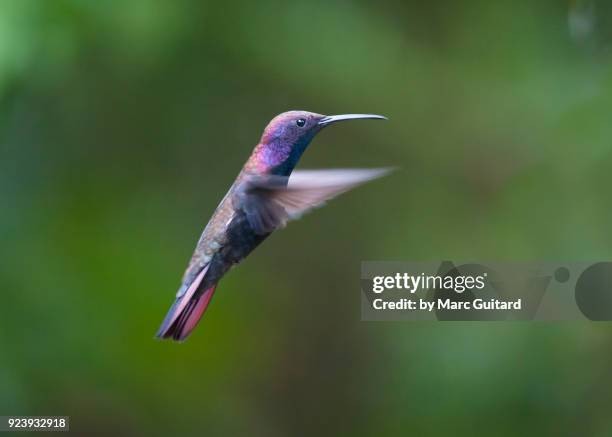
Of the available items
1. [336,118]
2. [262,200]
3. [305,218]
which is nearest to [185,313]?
[262,200]

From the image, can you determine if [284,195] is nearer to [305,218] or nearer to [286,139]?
[286,139]

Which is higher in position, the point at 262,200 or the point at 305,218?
the point at 262,200

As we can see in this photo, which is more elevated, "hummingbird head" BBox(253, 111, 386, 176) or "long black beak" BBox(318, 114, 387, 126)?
"long black beak" BBox(318, 114, 387, 126)

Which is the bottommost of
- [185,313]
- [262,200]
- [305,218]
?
[305,218]

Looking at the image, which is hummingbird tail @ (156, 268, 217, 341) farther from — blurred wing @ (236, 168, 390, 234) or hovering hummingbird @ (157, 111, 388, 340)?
blurred wing @ (236, 168, 390, 234)

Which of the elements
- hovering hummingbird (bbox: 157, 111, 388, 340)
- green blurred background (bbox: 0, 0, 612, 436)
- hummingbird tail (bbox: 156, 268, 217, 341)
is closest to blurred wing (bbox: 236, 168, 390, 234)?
hovering hummingbird (bbox: 157, 111, 388, 340)

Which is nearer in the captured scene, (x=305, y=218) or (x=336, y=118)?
(x=336, y=118)
